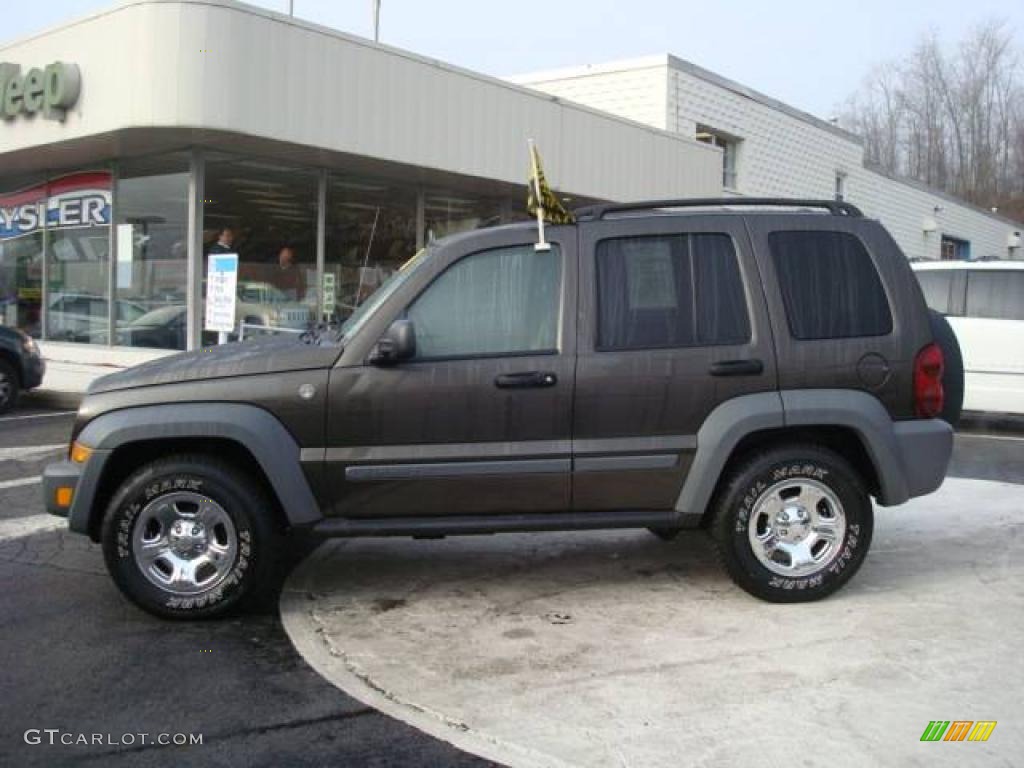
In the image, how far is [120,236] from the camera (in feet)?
44.2

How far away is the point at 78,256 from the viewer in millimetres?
14273

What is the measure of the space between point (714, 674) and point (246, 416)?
7.52ft

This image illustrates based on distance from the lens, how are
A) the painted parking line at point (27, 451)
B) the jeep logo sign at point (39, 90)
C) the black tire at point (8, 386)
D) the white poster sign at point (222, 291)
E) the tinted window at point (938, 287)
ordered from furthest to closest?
the jeep logo sign at point (39, 90) < the black tire at point (8, 386) < the tinted window at point (938, 287) < the white poster sign at point (222, 291) < the painted parking line at point (27, 451)

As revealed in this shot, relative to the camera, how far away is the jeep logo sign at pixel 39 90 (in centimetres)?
1180

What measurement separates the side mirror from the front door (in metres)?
0.05

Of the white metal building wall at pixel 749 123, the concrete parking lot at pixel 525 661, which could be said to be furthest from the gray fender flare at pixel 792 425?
the white metal building wall at pixel 749 123

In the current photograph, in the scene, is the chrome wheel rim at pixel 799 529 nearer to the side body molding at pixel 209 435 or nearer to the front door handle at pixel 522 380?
the front door handle at pixel 522 380

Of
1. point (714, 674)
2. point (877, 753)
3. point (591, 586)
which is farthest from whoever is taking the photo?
point (591, 586)

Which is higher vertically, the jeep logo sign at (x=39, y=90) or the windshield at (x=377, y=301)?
the jeep logo sign at (x=39, y=90)

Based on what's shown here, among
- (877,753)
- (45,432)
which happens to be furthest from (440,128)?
(877,753)

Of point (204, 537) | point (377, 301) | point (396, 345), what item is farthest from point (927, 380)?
point (204, 537)

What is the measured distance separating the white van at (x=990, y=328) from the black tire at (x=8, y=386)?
10.4 meters

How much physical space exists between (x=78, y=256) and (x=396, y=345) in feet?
38.1

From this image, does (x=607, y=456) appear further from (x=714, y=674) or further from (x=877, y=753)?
(x=877, y=753)
